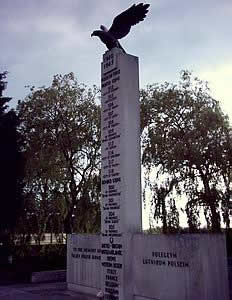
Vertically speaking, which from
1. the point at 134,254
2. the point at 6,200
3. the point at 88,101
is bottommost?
the point at 134,254

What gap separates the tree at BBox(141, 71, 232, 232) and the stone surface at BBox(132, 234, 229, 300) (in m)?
12.7

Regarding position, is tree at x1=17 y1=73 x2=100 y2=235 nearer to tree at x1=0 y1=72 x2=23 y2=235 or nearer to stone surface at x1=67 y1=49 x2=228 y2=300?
tree at x1=0 y1=72 x2=23 y2=235

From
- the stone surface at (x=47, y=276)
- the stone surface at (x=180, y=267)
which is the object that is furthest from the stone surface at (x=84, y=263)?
the stone surface at (x=47, y=276)

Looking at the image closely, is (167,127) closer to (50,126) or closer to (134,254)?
(50,126)

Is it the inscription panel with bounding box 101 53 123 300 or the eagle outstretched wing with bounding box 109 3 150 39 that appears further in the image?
the eagle outstretched wing with bounding box 109 3 150 39

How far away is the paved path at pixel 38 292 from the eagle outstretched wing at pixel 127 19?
6.67 metres

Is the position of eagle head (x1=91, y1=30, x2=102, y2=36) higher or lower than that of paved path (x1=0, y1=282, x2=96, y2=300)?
higher

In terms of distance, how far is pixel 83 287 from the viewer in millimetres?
12016

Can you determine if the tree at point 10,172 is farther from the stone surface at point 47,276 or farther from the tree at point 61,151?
the stone surface at point 47,276

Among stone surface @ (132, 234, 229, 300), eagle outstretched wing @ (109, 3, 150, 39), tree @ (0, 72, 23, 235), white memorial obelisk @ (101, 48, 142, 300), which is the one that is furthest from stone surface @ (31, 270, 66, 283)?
eagle outstretched wing @ (109, 3, 150, 39)

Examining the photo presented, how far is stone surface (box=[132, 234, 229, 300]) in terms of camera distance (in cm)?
780

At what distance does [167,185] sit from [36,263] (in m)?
7.72

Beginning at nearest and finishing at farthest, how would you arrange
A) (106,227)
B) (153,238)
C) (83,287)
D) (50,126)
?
(153,238) < (106,227) < (83,287) < (50,126)

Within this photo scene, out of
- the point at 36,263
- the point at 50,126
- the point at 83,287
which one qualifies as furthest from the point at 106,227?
the point at 50,126
